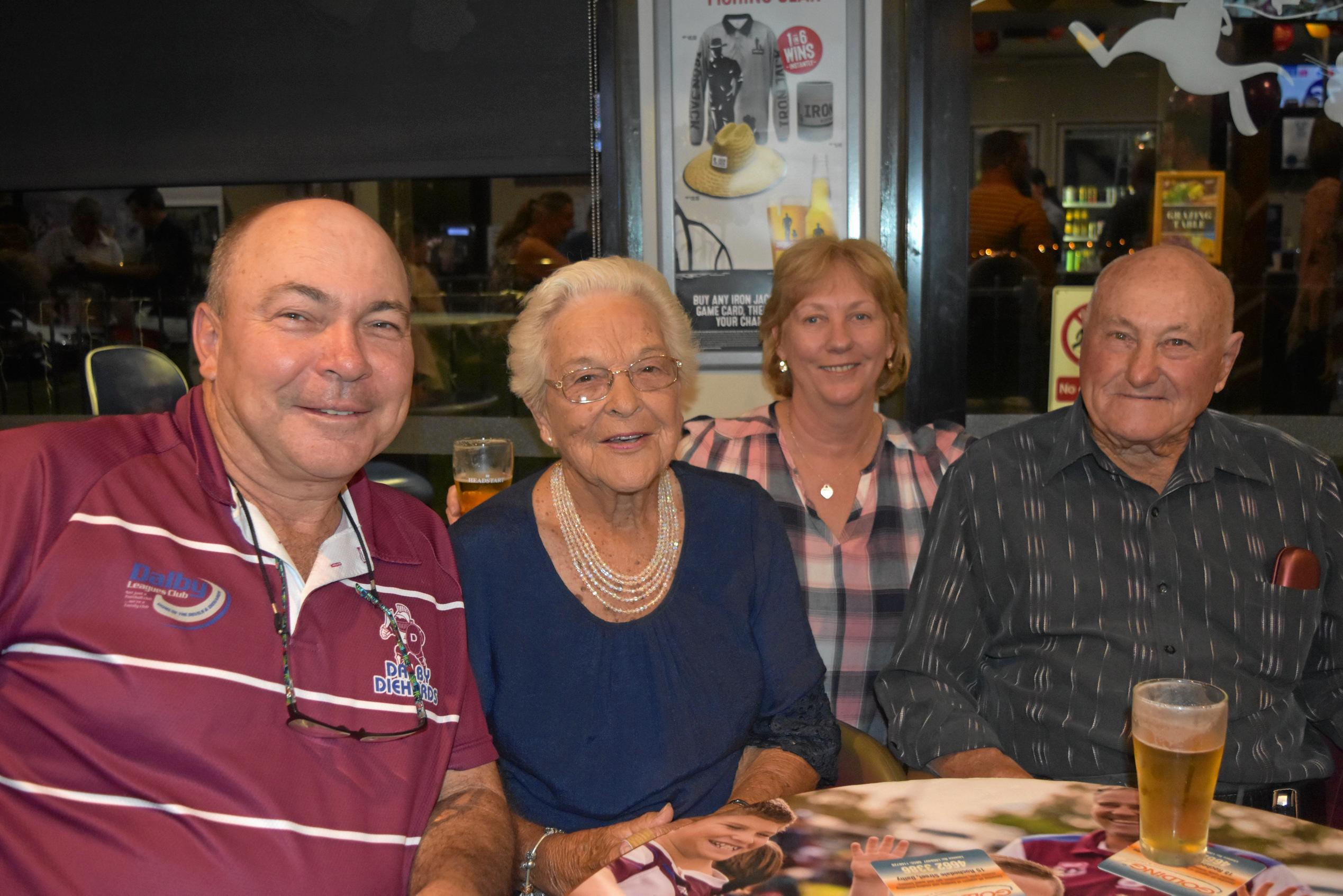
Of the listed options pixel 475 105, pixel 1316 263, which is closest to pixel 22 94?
pixel 475 105

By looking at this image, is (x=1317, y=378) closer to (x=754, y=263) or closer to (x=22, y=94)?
(x=754, y=263)

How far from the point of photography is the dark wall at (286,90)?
345 cm

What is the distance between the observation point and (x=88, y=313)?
14.6 feet

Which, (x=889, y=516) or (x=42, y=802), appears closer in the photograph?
(x=42, y=802)

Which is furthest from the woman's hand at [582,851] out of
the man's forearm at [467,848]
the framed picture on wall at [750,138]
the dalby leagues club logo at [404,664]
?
the framed picture on wall at [750,138]

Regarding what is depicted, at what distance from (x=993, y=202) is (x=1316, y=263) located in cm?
101

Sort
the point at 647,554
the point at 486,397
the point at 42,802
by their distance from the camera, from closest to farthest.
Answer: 1. the point at 42,802
2. the point at 647,554
3. the point at 486,397

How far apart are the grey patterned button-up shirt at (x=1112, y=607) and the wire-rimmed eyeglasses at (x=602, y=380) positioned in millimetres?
688

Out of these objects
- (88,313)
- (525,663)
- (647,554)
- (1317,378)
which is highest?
(88,313)

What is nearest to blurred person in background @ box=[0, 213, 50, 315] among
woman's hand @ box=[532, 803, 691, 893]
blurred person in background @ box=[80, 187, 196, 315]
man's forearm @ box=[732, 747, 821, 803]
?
blurred person in background @ box=[80, 187, 196, 315]

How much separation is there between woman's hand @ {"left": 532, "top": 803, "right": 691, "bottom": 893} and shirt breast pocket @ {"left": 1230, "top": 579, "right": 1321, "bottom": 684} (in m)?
1.13

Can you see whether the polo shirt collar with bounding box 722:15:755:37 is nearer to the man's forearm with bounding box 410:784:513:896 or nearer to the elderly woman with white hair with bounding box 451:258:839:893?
the elderly woman with white hair with bounding box 451:258:839:893

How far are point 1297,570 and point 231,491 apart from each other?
1879 mm

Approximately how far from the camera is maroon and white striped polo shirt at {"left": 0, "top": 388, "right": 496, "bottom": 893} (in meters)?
1.31
